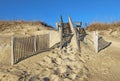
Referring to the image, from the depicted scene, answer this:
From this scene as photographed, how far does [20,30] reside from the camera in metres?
21.8

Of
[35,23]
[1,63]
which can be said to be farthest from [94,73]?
[35,23]

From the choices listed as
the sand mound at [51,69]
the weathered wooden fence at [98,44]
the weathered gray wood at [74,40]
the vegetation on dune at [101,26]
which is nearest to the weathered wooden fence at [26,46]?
the sand mound at [51,69]

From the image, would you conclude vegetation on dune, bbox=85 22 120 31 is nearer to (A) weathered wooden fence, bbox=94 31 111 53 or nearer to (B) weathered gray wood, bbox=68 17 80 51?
(A) weathered wooden fence, bbox=94 31 111 53

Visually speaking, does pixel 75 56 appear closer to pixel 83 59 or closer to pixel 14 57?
pixel 83 59

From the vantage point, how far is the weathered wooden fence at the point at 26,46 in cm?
1415

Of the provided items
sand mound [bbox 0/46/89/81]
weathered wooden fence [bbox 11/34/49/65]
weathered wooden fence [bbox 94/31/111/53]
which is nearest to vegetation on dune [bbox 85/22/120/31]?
weathered wooden fence [bbox 94/31/111/53]

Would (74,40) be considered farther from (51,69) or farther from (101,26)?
(101,26)

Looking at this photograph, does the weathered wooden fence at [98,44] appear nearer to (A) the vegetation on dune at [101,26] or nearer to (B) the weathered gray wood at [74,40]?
(B) the weathered gray wood at [74,40]

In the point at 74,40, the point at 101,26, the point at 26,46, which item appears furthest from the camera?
the point at 101,26

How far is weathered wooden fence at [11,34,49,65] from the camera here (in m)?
14.2

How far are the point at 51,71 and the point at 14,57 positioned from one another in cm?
188

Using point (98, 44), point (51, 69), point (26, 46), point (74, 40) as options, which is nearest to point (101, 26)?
point (98, 44)

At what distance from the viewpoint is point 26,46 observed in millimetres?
14969

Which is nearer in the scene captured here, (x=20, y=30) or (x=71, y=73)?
(x=71, y=73)
